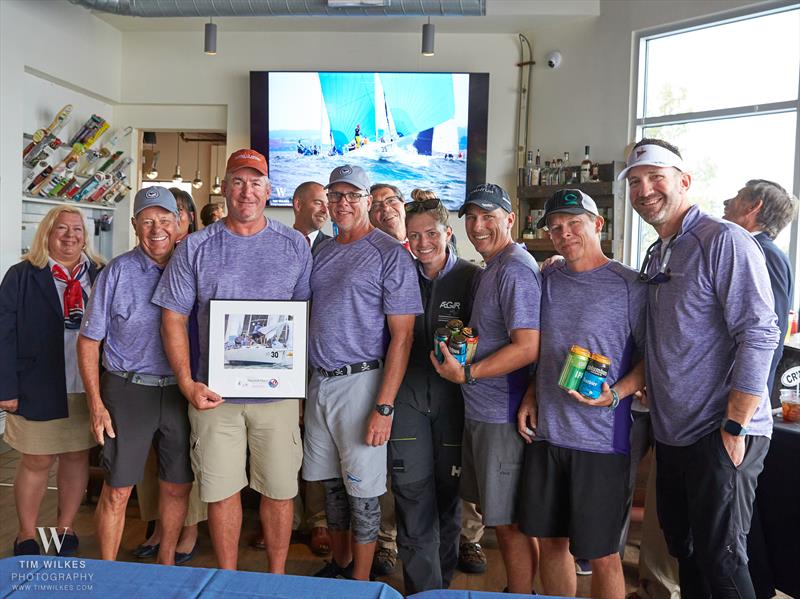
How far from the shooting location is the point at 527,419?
235cm

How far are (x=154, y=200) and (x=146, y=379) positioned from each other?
704 millimetres

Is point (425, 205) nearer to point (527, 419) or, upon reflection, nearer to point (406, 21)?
point (527, 419)

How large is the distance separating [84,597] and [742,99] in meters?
5.73

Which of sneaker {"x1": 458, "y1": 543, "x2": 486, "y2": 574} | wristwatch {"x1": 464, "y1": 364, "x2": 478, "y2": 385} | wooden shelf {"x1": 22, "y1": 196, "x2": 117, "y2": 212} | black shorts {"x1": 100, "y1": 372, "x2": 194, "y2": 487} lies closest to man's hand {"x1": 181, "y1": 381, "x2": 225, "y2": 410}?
black shorts {"x1": 100, "y1": 372, "x2": 194, "y2": 487}

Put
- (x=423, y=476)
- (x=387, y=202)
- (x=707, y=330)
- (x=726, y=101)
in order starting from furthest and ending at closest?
(x=726, y=101)
(x=387, y=202)
(x=423, y=476)
(x=707, y=330)

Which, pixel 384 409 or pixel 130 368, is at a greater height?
pixel 130 368

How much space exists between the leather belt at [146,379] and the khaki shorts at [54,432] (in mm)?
557

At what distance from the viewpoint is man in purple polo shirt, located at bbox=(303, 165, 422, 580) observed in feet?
8.27

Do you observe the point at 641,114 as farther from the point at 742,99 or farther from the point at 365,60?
the point at 365,60

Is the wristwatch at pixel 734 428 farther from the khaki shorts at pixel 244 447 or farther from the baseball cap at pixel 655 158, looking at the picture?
the khaki shorts at pixel 244 447

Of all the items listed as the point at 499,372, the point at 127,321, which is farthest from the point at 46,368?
the point at 499,372

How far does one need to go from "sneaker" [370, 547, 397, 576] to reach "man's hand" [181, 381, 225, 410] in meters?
1.11

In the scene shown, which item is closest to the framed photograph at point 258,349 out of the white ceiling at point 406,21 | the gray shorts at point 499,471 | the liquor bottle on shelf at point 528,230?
the gray shorts at point 499,471

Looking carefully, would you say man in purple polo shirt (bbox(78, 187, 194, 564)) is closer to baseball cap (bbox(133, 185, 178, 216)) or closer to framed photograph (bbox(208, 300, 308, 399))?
baseball cap (bbox(133, 185, 178, 216))
